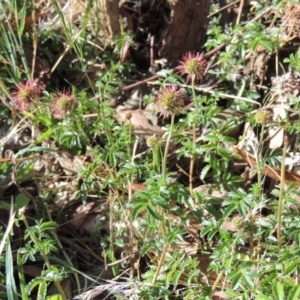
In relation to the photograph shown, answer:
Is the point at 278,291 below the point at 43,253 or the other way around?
the other way around

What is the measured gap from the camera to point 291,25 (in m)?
2.49

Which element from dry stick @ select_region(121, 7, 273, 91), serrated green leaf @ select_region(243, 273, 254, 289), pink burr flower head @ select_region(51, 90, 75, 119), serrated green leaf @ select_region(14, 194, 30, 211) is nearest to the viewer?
serrated green leaf @ select_region(243, 273, 254, 289)

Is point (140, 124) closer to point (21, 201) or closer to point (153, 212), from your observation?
point (21, 201)

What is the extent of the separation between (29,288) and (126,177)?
1.48 ft

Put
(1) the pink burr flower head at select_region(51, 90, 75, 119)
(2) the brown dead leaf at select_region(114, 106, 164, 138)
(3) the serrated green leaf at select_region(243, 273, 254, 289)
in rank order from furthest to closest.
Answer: (2) the brown dead leaf at select_region(114, 106, 164, 138)
(1) the pink burr flower head at select_region(51, 90, 75, 119)
(3) the serrated green leaf at select_region(243, 273, 254, 289)

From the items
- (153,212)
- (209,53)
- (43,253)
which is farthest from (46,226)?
(209,53)

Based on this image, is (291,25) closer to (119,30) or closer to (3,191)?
(119,30)

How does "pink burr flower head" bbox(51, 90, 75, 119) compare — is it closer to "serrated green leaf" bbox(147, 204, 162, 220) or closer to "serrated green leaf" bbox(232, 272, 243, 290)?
"serrated green leaf" bbox(147, 204, 162, 220)

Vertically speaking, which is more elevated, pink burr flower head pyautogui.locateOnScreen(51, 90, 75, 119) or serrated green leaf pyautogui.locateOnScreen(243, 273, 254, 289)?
pink burr flower head pyautogui.locateOnScreen(51, 90, 75, 119)

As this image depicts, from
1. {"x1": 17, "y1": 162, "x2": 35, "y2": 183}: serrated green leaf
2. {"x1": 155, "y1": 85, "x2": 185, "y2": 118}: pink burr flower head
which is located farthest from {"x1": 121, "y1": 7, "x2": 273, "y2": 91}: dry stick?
{"x1": 155, "y1": 85, "x2": 185, "y2": 118}: pink burr flower head

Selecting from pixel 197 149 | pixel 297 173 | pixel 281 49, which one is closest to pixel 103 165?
pixel 197 149

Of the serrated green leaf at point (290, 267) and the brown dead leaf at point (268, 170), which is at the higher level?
the brown dead leaf at point (268, 170)

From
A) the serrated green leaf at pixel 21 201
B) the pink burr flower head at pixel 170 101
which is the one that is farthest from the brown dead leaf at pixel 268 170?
the serrated green leaf at pixel 21 201

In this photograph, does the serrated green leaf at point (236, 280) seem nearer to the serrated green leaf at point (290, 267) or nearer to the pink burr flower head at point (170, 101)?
the serrated green leaf at point (290, 267)
